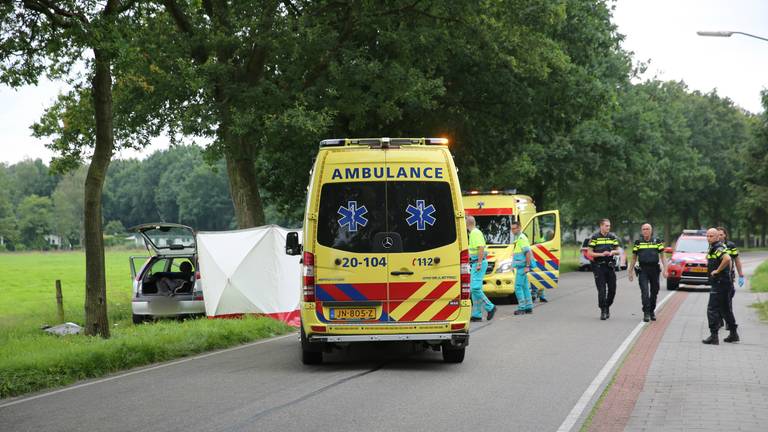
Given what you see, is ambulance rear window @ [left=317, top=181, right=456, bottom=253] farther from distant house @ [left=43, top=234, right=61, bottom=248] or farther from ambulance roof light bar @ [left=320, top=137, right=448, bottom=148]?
distant house @ [left=43, top=234, right=61, bottom=248]

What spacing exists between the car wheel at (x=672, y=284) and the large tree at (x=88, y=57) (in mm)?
18771

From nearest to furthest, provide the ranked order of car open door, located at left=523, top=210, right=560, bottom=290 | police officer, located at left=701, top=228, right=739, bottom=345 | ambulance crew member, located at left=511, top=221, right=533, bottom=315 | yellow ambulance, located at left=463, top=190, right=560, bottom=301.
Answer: police officer, located at left=701, top=228, right=739, bottom=345 → ambulance crew member, located at left=511, top=221, right=533, bottom=315 → yellow ambulance, located at left=463, top=190, right=560, bottom=301 → car open door, located at left=523, top=210, right=560, bottom=290

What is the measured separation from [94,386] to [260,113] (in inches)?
433

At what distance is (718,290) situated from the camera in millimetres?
14000

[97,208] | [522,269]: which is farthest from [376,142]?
[522,269]

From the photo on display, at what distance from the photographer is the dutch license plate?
1105cm

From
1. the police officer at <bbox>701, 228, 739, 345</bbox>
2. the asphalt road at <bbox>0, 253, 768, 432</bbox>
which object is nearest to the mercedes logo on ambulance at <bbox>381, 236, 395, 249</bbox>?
the asphalt road at <bbox>0, 253, 768, 432</bbox>

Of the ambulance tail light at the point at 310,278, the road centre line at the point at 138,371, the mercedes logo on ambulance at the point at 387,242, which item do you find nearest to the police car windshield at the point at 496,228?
the road centre line at the point at 138,371

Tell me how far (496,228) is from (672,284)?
8.64 meters

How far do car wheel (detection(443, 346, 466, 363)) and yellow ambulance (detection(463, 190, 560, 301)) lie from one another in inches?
409

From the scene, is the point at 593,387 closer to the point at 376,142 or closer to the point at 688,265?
the point at 376,142

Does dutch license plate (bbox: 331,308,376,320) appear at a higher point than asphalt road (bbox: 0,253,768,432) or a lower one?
higher

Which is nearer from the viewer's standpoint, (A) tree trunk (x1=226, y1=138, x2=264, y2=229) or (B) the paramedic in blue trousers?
(B) the paramedic in blue trousers

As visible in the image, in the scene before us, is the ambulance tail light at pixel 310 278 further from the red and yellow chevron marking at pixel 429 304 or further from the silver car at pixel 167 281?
the silver car at pixel 167 281
